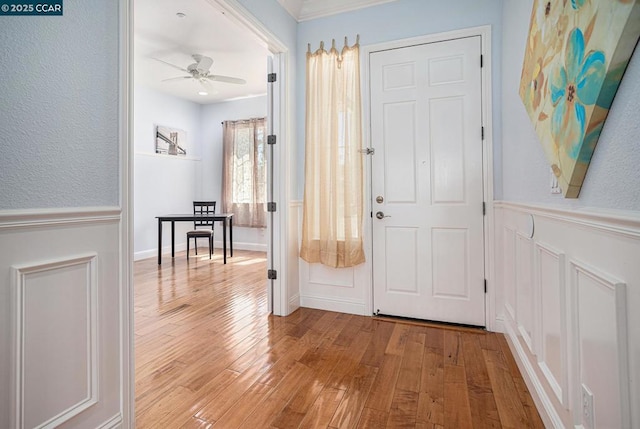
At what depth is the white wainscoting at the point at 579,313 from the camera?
789 mm

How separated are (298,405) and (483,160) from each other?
2089 mm

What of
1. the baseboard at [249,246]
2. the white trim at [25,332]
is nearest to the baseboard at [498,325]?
the white trim at [25,332]

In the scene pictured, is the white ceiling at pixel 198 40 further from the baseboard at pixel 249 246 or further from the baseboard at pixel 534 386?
the baseboard at pixel 249 246

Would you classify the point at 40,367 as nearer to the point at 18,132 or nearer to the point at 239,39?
the point at 18,132

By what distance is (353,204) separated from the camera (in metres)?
2.69

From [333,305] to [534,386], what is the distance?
160cm

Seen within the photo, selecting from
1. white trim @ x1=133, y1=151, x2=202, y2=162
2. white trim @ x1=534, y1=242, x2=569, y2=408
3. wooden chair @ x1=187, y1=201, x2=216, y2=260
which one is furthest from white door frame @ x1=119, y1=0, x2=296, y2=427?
white trim @ x1=133, y1=151, x2=202, y2=162

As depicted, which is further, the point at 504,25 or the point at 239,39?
the point at 239,39

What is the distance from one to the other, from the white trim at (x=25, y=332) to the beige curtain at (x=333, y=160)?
1778mm

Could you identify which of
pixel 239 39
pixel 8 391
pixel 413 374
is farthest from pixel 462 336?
pixel 239 39

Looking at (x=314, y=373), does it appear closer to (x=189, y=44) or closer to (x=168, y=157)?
(x=189, y=44)

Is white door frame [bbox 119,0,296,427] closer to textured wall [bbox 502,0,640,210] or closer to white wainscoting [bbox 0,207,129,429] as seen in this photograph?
white wainscoting [bbox 0,207,129,429]

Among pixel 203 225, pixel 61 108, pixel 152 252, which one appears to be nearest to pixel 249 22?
pixel 61 108

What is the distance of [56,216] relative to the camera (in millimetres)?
1099
